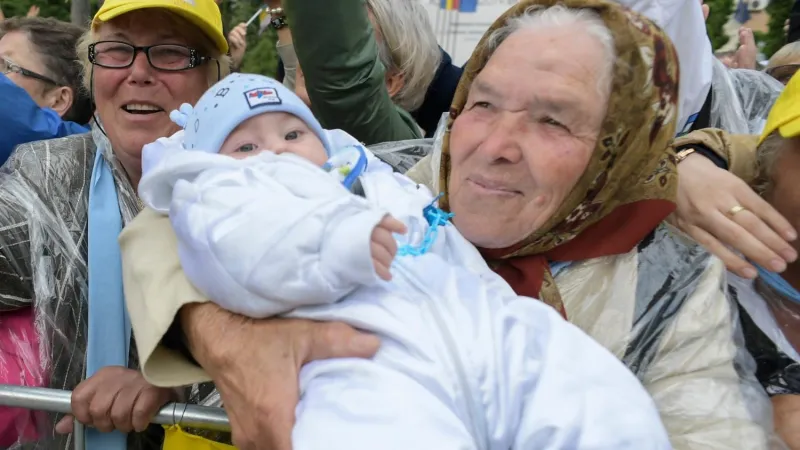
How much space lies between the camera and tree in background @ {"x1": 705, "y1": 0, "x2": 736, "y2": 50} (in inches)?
307

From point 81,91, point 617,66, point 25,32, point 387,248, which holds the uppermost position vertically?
point 617,66

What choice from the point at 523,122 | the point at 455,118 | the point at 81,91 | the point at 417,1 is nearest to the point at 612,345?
the point at 523,122

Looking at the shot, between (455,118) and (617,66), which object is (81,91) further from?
(617,66)

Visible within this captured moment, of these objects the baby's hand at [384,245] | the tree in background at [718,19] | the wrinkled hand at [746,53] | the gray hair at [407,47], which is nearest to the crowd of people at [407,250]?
the baby's hand at [384,245]

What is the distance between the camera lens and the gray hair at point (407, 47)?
2.84 m

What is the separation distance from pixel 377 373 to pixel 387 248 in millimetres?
222

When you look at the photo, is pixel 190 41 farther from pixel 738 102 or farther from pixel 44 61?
pixel 738 102

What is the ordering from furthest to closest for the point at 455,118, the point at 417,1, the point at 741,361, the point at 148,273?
1. the point at 417,1
2. the point at 455,118
3. the point at 741,361
4. the point at 148,273

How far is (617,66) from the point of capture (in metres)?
1.71

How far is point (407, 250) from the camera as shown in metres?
1.47

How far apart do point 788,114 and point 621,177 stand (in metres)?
0.53

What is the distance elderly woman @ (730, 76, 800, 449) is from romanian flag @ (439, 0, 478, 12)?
6.41ft

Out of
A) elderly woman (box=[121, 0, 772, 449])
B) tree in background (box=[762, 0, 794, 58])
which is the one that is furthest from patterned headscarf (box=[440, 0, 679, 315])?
tree in background (box=[762, 0, 794, 58])

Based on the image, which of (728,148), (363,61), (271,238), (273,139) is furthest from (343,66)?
(728,148)
